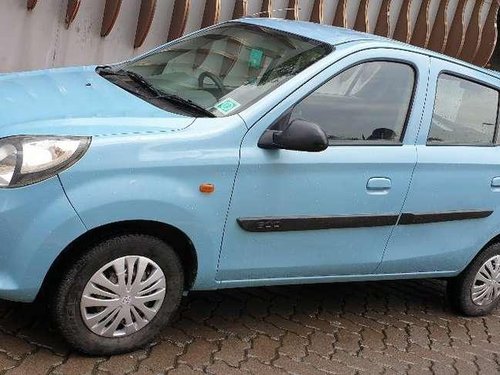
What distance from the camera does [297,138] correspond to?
135 inches

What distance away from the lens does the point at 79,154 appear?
304cm

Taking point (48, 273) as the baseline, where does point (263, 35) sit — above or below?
above

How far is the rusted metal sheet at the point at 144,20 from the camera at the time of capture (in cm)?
777

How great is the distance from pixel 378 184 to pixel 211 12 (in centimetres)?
497

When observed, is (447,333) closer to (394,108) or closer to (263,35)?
(394,108)

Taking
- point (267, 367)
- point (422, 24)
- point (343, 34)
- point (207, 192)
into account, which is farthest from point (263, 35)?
point (422, 24)

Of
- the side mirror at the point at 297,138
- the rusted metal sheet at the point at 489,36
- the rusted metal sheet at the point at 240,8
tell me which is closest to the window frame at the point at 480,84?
the side mirror at the point at 297,138

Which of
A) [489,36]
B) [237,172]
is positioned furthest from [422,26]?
[237,172]

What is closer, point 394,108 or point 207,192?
point 207,192

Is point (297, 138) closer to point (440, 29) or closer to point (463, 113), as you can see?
point (463, 113)

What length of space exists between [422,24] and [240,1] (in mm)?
3320

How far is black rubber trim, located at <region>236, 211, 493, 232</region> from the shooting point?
11.6 feet

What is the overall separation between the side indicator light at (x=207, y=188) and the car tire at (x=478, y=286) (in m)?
2.09

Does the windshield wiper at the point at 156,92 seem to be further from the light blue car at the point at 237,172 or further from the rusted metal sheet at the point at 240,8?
the rusted metal sheet at the point at 240,8
